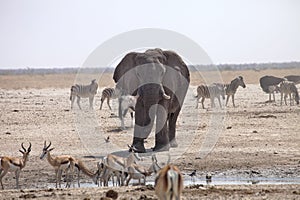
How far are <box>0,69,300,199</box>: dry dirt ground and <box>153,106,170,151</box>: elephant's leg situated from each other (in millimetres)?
379

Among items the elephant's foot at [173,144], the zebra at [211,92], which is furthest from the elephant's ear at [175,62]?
the zebra at [211,92]

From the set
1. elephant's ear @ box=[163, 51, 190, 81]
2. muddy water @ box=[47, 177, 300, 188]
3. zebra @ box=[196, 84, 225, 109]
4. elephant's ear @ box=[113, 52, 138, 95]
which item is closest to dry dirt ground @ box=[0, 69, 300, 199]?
muddy water @ box=[47, 177, 300, 188]

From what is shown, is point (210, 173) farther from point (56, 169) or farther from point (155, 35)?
point (155, 35)

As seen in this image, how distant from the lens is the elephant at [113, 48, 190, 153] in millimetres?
21438

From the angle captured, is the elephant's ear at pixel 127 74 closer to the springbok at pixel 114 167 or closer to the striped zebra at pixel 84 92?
the springbok at pixel 114 167

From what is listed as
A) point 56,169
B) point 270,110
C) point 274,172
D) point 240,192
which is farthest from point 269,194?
point 270,110

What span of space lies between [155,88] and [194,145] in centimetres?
274

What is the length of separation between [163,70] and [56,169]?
5641mm

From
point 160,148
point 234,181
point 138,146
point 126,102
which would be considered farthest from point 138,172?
point 126,102

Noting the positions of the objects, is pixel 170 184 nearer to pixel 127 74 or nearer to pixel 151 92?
pixel 151 92

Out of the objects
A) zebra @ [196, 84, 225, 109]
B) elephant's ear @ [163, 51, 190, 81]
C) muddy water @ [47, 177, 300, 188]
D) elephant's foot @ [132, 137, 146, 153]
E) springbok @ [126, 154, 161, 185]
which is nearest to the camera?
springbok @ [126, 154, 161, 185]

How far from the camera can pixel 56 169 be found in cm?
1780

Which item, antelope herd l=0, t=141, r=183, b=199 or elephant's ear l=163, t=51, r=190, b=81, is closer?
antelope herd l=0, t=141, r=183, b=199

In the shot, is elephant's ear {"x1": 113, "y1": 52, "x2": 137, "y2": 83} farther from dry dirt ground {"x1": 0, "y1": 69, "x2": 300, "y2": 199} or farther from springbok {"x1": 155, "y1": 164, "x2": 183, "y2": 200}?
springbok {"x1": 155, "y1": 164, "x2": 183, "y2": 200}
